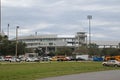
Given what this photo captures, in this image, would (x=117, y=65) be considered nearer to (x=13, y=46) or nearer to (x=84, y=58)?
(x=84, y=58)

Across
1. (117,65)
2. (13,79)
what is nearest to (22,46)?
(117,65)

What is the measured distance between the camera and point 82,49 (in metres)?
173

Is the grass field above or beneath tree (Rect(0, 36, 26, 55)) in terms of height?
beneath

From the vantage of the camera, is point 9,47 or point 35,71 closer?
point 35,71

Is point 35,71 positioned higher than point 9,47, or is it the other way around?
point 9,47

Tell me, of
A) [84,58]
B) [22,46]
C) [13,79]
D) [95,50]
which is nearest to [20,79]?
[13,79]

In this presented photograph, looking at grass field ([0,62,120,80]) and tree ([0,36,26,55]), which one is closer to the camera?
grass field ([0,62,120,80])

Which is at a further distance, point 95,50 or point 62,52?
point 62,52

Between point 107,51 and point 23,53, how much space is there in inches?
1686

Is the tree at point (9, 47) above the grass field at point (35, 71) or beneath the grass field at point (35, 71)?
above

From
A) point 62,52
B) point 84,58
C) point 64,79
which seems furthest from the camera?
point 62,52

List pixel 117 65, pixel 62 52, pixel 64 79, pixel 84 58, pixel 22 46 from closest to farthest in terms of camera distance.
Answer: pixel 64 79
pixel 117 65
pixel 84 58
pixel 22 46
pixel 62 52

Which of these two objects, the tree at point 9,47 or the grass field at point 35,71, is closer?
the grass field at point 35,71

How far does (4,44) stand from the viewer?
462 ft
